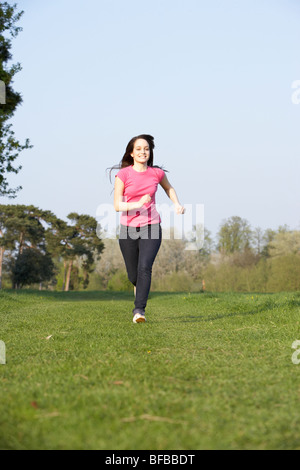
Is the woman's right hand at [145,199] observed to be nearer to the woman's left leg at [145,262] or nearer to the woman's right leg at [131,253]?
the woman's left leg at [145,262]

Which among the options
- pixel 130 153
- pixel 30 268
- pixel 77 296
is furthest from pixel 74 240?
pixel 130 153

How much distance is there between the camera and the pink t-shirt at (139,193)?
7.05m

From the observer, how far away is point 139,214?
7.06 metres

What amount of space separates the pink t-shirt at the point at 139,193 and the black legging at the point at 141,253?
0.09 meters

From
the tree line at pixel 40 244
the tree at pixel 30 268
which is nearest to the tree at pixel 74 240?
the tree line at pixel 40 244

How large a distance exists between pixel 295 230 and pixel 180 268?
16.7m

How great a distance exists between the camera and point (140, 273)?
6898mm

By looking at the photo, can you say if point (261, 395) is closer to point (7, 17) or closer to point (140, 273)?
point (140, 273)

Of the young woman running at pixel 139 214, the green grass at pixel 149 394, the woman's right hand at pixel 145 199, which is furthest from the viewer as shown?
the young woman running at pixel 139 214

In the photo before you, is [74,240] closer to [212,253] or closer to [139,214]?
[212,253]

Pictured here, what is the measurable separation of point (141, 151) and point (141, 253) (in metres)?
1.53
